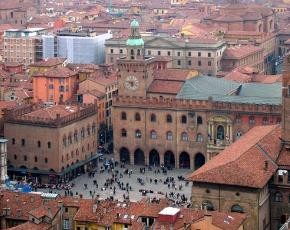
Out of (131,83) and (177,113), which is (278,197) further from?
(131,83)

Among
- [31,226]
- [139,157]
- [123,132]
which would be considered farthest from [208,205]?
[123,132]

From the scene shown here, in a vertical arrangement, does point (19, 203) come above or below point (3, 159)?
above

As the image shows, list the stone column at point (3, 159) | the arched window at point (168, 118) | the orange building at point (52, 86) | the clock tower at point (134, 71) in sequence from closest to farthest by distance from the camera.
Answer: the stone column at point (3, 159) → the arched window at point (168, 118) → the clock tower at point (134, 71) → the orange building at point (52, 86)

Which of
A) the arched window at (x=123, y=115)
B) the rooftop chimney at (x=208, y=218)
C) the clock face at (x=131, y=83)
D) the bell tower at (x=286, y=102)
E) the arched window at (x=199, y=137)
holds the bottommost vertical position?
the arched window at (x=199, y=137)

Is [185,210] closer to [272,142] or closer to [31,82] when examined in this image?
[272,142]

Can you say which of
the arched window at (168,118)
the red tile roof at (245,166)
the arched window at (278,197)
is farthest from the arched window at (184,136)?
the arched window at (278,197)

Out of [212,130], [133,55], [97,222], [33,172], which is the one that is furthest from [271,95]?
[97,222]

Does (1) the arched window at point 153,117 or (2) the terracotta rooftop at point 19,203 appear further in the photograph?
(1) the arched window at point 153,117

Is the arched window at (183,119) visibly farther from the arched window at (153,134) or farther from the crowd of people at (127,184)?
the crowd of people at (127,184)
